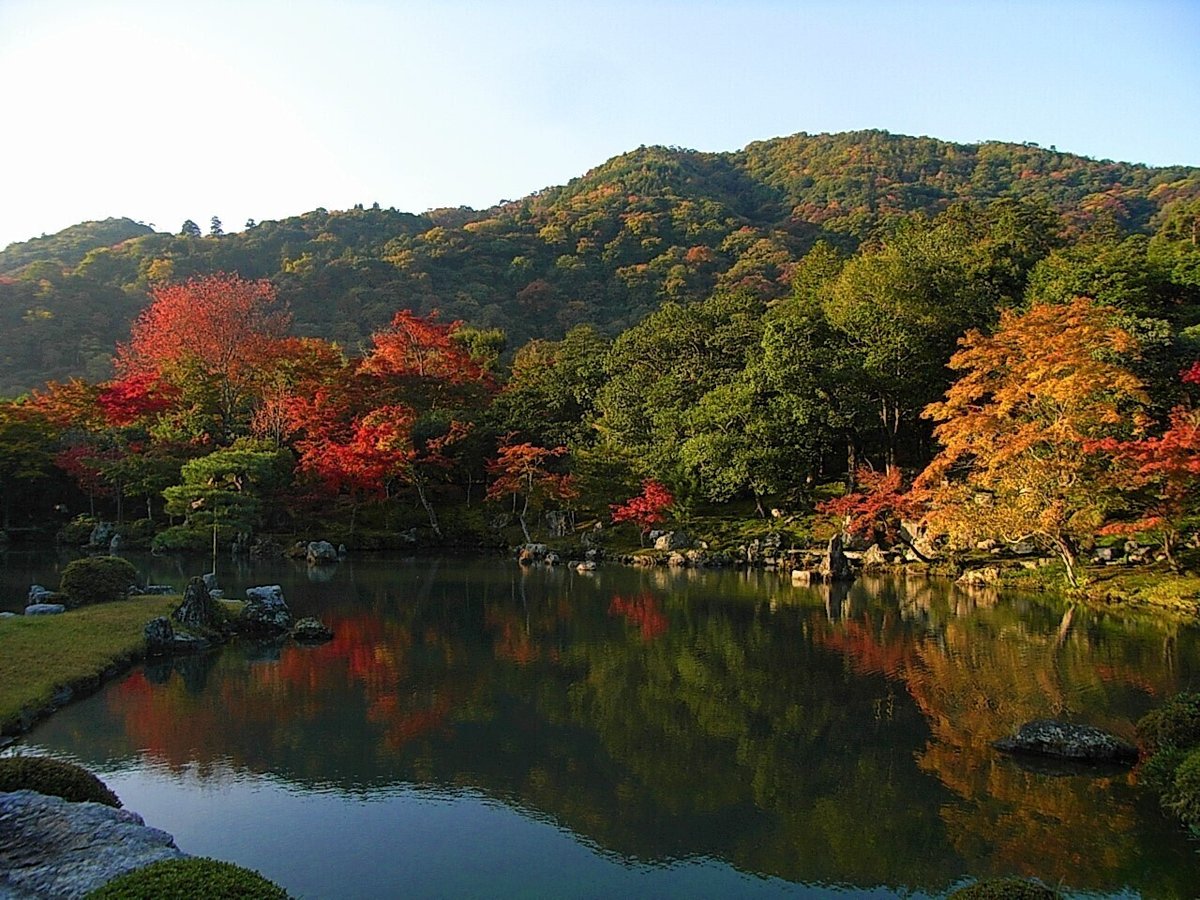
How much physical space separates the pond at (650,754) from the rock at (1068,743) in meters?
0.42

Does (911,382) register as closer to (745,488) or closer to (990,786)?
(745,488)

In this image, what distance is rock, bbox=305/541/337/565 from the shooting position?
1286 inches

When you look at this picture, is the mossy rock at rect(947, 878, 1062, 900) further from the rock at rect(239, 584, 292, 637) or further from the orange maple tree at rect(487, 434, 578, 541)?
the orange maple tree at rect(487, 434, 578, 541)

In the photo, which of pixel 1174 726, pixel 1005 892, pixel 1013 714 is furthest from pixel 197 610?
pixel 1174 726

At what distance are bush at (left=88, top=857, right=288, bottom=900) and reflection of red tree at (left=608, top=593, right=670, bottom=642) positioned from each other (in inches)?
550

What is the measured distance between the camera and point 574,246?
Answer: 86.3 m

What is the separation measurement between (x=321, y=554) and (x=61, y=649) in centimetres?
1760

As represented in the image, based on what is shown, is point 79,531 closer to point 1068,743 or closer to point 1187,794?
point 1068,743

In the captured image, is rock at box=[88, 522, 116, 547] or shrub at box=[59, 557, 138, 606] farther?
rock at box=[88, 522, 116, 547]

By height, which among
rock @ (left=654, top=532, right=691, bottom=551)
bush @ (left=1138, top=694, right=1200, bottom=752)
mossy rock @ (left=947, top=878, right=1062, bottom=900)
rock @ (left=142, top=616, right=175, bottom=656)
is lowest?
rock @ (left=654, top=532, right=691, bottom=551)

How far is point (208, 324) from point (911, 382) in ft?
116

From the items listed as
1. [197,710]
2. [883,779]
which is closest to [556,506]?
[197,710]

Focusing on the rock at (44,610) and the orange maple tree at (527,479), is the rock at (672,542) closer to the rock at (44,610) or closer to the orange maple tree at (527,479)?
the orange maple tree at (527,479)

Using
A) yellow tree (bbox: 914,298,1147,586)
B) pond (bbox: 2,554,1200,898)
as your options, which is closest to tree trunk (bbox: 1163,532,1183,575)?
yellow tree (bbox: 914,298,1147,586)
